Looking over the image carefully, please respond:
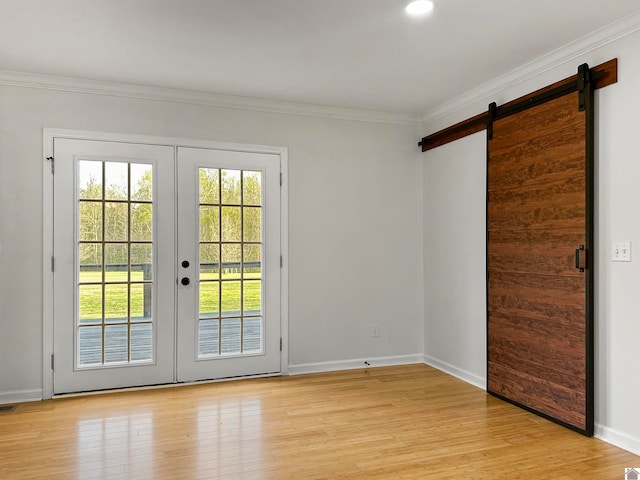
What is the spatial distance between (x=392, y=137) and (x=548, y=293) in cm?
227

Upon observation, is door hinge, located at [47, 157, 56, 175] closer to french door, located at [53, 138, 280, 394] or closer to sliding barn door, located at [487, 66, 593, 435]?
french door, located at [53, 138, 280, 394]

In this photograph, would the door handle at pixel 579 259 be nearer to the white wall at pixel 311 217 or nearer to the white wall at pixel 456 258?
the white wall at pixel 456 258

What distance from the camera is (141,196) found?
13.3 feet

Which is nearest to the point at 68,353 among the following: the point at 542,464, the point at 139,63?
the point at 139,63

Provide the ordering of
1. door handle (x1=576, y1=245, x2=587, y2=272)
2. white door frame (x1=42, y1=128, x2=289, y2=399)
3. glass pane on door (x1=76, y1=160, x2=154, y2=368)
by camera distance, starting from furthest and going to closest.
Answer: glass pane on door (x1=76, y1=160, x2=154, y2=368)
white door frame (x1=42, y1=128, x2=289, y2=399)
door handle (x1=576, y1=245, x2=587, y2=272)

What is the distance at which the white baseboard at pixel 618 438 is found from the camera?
280cm

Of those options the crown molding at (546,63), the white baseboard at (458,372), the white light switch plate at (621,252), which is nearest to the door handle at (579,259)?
the white light switch plate at (621,252)

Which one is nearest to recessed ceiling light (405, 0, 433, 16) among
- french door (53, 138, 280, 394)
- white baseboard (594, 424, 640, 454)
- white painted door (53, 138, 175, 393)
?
french door (53, 138, 280, 394)

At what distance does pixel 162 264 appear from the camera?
4098mm

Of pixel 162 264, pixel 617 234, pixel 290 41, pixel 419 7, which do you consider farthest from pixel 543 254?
pixel 162 264

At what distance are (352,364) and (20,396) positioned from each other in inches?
112

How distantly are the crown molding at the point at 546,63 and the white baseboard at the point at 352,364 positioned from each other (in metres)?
2.46

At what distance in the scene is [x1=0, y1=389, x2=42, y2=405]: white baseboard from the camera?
12.1ft

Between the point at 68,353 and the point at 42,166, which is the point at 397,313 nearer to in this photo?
the point at 68,353
